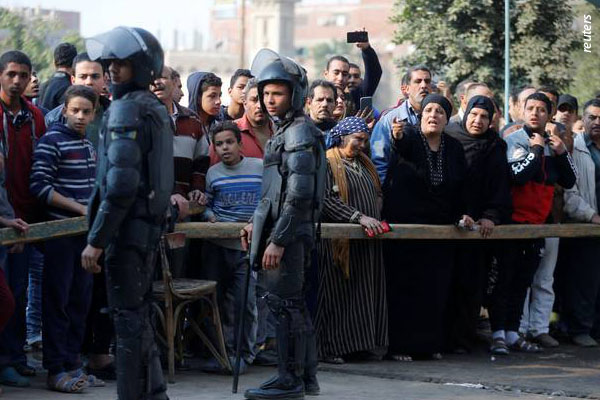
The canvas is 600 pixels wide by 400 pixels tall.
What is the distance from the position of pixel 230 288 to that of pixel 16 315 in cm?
166

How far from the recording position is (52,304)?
9258 mm

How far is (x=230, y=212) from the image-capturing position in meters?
10.3

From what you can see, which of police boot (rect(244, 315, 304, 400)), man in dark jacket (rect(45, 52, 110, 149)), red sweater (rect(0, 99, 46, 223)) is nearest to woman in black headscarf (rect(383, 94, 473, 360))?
police boot (rect(244, 315, 304, 400))

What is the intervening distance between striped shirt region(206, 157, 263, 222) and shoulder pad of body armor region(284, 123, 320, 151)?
1387 mm

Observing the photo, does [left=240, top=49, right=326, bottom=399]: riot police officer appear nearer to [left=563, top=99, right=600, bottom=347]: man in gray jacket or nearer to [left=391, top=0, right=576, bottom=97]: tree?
[left=563, top=99, right=600, bottom=347]: man in gray jacket

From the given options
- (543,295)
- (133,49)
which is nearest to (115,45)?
(133,49)

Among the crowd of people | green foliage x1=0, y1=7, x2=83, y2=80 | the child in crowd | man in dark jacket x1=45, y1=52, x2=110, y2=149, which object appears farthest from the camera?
green foliage x1=0, y1=7, x2=83, y2=80

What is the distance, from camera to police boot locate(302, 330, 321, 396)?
30.3 ft

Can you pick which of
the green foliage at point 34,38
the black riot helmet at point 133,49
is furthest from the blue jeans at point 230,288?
the green foliage at point 34,38

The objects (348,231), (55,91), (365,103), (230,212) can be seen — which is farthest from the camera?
(365,103)

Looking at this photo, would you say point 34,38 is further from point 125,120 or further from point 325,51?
point 325,51

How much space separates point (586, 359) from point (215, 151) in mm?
3595

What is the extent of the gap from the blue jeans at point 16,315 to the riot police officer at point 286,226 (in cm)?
163

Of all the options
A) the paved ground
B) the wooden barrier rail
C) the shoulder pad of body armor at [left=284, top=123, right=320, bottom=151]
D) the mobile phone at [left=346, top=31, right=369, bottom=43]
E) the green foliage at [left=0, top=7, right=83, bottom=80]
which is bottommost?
the paved ground
